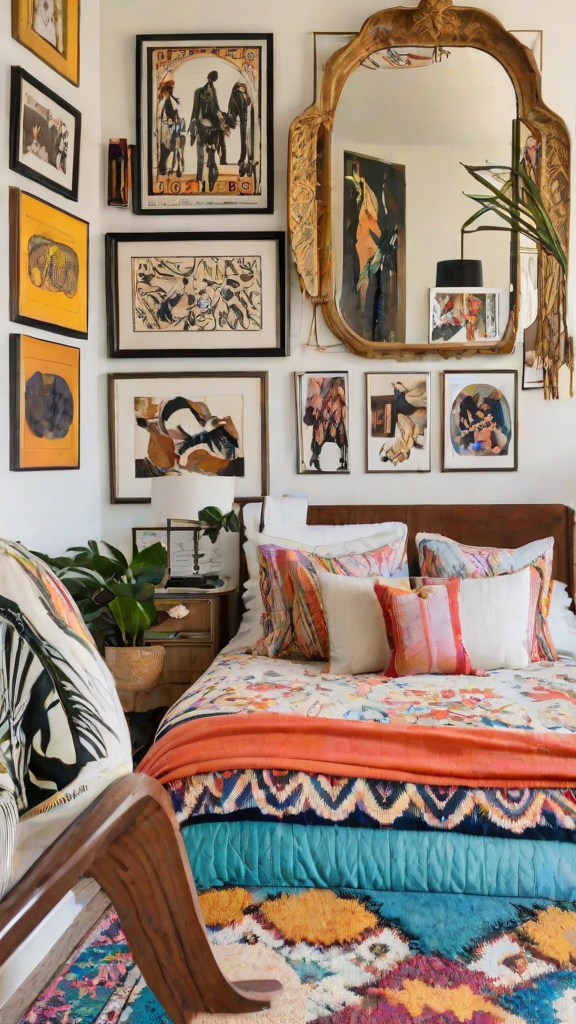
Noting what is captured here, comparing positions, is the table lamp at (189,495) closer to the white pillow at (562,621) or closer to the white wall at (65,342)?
the white wall at (65,342)

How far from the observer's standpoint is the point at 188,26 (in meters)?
3.59

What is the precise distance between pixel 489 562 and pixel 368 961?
5.46ft

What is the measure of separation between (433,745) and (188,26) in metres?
3.21

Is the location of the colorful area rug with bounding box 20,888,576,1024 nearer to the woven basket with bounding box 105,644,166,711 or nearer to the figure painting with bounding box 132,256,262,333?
the woven basket with bounding box 105,644,166,711

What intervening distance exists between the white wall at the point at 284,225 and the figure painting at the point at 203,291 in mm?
157

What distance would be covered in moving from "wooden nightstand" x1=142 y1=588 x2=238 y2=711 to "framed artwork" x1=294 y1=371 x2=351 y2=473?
30.7 inches

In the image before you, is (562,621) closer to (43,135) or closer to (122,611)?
(122,611)

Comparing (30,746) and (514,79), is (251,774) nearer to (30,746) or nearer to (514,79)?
(30,746)

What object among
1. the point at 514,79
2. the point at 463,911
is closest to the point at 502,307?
the point at 514,79

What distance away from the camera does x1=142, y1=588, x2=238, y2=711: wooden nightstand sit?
330 centimetres

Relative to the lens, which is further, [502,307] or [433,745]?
[502,307]

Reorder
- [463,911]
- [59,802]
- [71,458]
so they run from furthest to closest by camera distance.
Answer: [71,458] < [463,911] < [59,802]

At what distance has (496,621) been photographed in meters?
2.77

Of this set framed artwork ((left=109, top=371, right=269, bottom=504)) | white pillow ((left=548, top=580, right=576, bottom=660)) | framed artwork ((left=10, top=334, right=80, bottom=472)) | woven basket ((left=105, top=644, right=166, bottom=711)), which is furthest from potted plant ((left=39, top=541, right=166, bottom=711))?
white pillow ((left=548, top=580, right=576, bottom=660))
